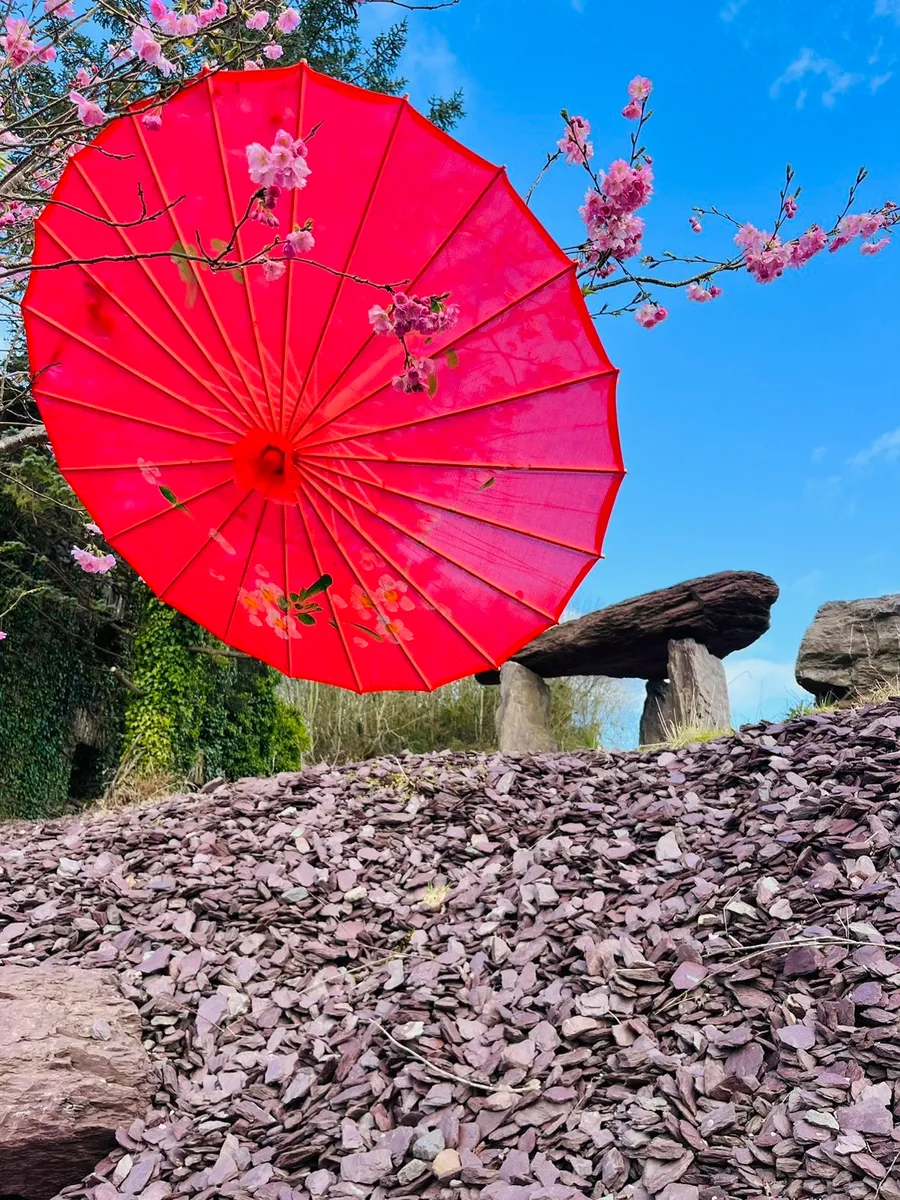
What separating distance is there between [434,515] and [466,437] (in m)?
0.32

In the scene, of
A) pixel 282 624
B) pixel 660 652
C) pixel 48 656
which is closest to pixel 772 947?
pixel 282 624

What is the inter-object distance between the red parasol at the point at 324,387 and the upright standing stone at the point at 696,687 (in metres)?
6.28

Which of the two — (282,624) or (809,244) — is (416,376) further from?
(809,244)

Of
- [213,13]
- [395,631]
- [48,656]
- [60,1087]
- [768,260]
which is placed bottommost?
[60,1087]

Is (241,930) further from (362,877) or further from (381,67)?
(381,67)

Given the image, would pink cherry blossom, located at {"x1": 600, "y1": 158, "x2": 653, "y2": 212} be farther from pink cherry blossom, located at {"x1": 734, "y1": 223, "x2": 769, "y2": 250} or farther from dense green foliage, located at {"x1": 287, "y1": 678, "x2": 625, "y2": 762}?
dense green foliage, located at {"x1": 287, "y1": 678, "x2": 625, "y2": 762}

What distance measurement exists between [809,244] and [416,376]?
278cm

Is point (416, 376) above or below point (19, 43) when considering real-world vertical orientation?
below

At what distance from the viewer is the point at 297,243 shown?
8.36 ft

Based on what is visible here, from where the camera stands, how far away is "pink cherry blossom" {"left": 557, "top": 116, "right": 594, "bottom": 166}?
3602mm

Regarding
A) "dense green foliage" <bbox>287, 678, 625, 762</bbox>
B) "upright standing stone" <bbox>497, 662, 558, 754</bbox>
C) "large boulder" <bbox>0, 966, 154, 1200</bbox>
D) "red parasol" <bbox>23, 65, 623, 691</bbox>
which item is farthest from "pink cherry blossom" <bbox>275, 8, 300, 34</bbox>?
"dense green foliage" <bbox>287, 678, 625, 762</bbox>

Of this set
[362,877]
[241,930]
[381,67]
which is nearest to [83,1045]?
[241,930]

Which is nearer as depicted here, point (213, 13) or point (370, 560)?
point (370, 560)

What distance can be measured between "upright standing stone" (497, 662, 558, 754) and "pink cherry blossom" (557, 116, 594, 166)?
7408mm
